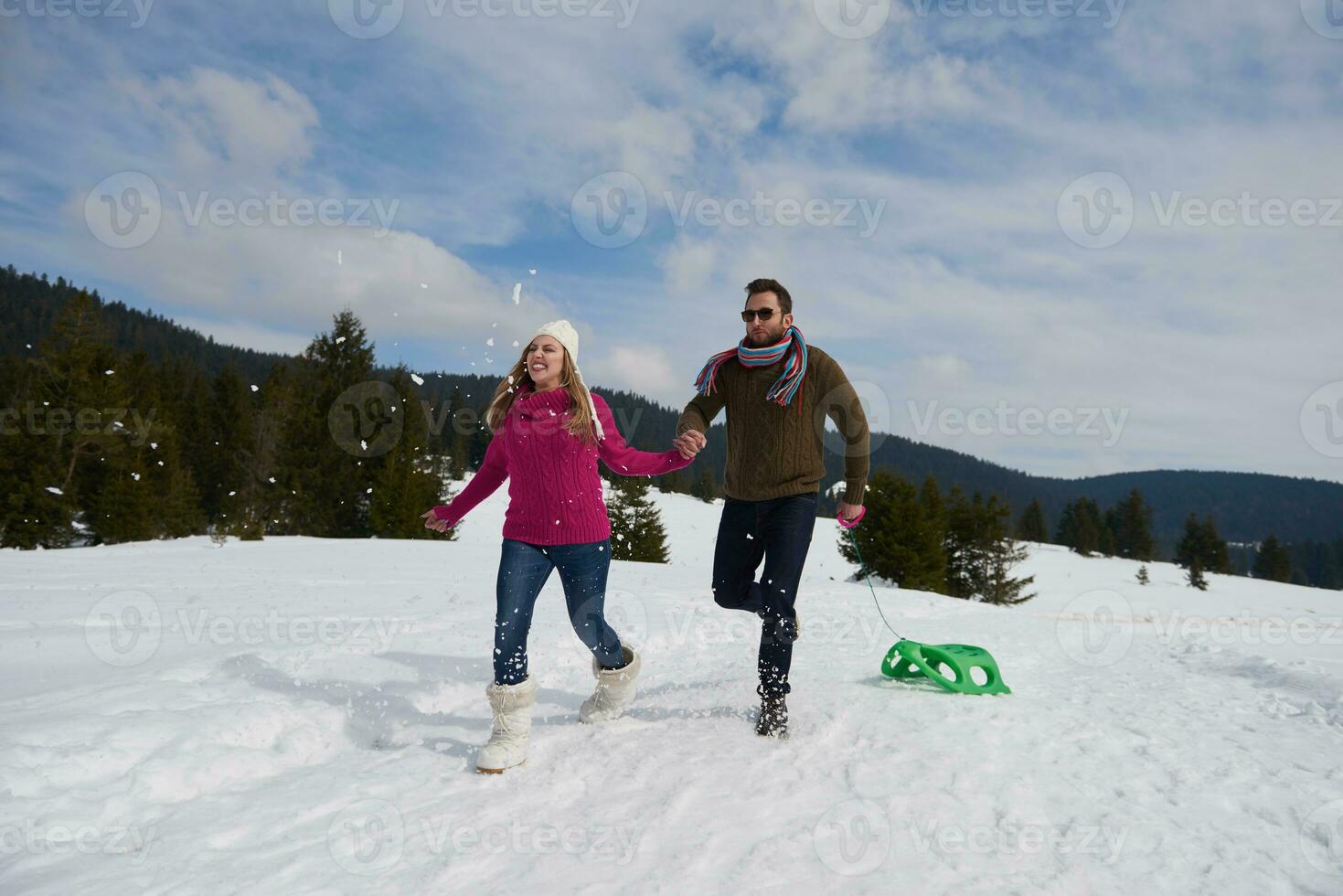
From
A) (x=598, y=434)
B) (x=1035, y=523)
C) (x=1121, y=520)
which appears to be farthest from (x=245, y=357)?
(x=598, y=434)

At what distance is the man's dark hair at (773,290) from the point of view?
421 centimetres

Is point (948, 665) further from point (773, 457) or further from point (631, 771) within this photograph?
point (631, 771)

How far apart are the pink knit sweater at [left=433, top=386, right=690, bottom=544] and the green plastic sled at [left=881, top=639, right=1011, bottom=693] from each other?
257cm

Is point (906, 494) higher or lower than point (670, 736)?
higher

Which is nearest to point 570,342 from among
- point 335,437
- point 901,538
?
point 901,538

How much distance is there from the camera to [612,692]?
4184mm

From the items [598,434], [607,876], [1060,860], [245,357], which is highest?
[245,357]

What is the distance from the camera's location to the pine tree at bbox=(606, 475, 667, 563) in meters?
27.6

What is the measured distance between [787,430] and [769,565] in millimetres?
829

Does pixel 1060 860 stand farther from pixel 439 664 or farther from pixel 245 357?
pixel 245 357

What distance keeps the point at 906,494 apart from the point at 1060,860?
28.6 metres

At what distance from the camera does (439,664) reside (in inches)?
206

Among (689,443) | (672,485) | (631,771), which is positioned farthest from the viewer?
(672,485)

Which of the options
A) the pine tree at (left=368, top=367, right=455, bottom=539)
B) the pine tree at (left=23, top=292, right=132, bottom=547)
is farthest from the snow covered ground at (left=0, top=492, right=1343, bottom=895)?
the pine tree at (left=23, top=292, right=132, bottom=547)
